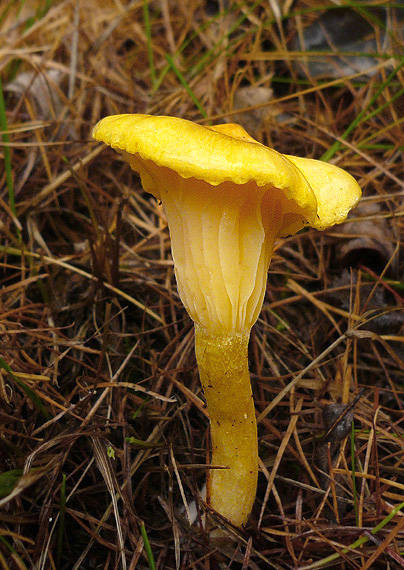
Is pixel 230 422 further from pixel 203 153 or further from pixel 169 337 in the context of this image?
pixel 203 153

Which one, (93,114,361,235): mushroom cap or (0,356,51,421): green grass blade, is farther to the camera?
(0,356,51,421): green grass blade

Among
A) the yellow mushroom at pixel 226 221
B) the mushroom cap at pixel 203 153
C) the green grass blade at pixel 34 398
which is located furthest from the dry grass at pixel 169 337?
the mushroom cap at pixel 203 153

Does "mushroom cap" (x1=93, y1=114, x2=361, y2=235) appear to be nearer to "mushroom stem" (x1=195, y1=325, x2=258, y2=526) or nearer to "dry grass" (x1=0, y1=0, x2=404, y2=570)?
"mushroom stem" (x1=195, y1=325, x2=258, y2=526)

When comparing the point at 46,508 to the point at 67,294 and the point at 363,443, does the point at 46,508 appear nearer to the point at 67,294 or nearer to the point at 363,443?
the point at 67,294

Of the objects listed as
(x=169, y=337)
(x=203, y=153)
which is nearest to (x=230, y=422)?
(x=169, y=337)

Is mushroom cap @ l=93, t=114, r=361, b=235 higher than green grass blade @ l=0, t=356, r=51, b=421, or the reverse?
mushroom cap @ l=93, t=114, r=361, b=235

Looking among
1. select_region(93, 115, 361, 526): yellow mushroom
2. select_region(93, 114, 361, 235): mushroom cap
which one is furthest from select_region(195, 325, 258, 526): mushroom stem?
select_region(93, 114, 361, 235): mushroom cap

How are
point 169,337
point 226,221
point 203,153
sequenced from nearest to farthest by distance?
1. point 203,153
2. point 226,221
3. point 169,337

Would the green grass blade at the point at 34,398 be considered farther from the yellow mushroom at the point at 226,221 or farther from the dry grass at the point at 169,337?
the yellow mushroom at the point at 226,221
